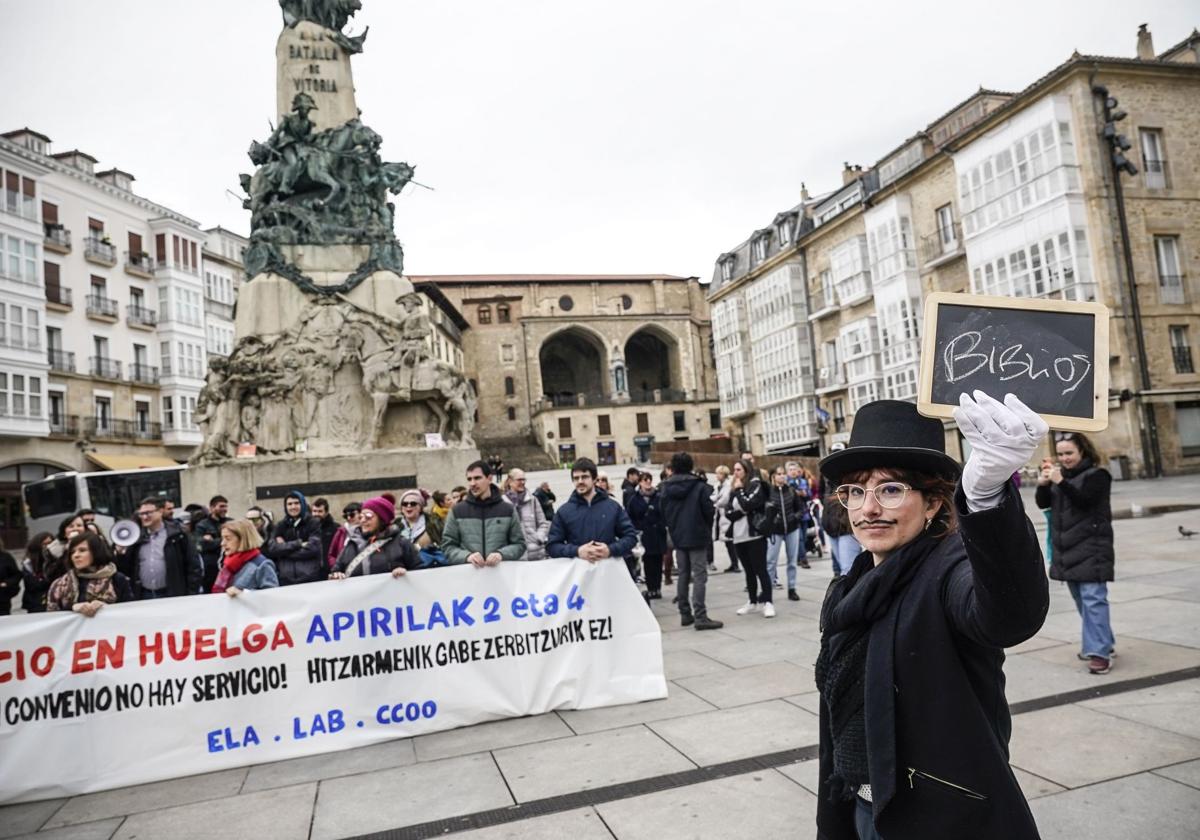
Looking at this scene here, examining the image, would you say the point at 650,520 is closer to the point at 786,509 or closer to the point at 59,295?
the point at 786,509

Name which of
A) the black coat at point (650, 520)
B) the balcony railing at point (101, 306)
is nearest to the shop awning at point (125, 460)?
the balcony railing at point (101, 306)

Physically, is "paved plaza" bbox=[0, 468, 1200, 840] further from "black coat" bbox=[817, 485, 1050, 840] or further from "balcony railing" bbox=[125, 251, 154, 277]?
"balcony railing" bbox=[125, 251, 154, 277]

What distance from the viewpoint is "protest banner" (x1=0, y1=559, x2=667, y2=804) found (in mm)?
4859

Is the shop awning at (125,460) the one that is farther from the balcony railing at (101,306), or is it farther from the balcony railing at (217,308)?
the balcony railing at (217,308)

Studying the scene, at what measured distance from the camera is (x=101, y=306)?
129 feet

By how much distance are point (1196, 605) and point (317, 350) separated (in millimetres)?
12830

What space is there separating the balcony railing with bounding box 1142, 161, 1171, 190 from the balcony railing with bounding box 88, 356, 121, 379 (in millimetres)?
A: 45003

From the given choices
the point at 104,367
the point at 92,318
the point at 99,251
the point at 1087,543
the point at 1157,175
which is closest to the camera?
the point at 1087,543

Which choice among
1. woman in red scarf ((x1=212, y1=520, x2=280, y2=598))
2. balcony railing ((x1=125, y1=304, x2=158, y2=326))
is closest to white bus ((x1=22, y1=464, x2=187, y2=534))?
woman in red scarf ((x1=212, y1=520, x2=280, y2=598))

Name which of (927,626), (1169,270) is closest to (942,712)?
(927,626)

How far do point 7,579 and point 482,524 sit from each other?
416cm

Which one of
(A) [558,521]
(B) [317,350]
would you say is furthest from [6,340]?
(A) [558,521]

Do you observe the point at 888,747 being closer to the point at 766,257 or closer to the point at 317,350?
the point at 317,350

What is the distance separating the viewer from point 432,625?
18.0ft
